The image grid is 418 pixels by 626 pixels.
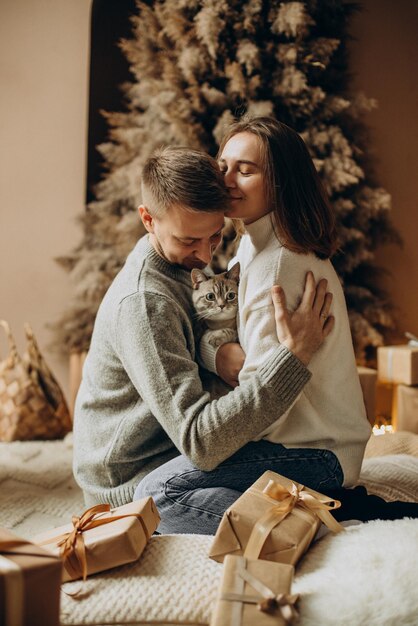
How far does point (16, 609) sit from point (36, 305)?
2.59 metres

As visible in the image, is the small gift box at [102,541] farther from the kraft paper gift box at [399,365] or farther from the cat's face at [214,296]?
the kraft paper gift box at [399,365]

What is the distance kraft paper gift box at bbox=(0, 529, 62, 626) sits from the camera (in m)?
0.94

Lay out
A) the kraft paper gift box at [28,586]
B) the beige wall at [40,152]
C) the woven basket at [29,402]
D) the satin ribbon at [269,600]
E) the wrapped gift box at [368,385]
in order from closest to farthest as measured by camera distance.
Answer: the kraft paper gift box at [28,586]
the satin ribbon at [269,600]
the wrapped gift box at [368,385]
the woven basket at [29,402]
the beige wall at [40,152]

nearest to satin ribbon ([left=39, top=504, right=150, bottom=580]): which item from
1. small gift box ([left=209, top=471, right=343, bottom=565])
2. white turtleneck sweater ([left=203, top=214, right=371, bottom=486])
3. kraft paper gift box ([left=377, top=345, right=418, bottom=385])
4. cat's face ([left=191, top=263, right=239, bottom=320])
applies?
small gift box ([left=209, top=471, right=343, bottom=565])

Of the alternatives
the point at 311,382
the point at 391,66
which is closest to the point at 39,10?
the point at 391,66

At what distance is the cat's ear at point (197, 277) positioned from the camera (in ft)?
5.09

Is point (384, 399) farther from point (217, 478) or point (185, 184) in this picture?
point (185, 184)

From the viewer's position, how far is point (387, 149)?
3.46 metres

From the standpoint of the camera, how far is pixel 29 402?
2.85m

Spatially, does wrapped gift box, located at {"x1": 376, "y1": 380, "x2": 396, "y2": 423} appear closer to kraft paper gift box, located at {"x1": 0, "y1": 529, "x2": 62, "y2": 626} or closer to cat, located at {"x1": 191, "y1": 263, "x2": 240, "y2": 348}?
cat, located at {"x1": 191, "y1": 263, "x2": 240, "y2": 348}

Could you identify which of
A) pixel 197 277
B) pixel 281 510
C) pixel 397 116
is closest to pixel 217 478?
pixel 281 510

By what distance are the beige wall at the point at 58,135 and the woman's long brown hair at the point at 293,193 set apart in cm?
199

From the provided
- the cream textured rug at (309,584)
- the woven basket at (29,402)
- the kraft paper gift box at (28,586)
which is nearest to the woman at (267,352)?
the cream textured rug at (309,584)

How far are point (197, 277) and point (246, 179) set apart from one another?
0.26 meters
